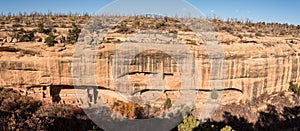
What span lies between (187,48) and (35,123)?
902 centimetres

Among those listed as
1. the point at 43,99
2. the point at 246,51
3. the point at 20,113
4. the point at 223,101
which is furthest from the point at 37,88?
the point at 246,51

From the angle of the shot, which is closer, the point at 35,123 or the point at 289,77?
the point at 35,123

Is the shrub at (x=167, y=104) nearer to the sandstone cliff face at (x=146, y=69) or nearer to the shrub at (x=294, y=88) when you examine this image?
the sandstone cliff face at (x=146, y=69)

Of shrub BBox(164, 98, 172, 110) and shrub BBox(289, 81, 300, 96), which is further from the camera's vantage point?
shrub BBox(289, 81, 300, 96)

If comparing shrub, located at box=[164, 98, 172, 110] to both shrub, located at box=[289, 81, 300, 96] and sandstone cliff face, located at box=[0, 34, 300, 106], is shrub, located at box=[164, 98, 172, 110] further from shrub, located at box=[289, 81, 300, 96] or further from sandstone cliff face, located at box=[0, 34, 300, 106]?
shrub, located at box=[289, 81, 300, 96]

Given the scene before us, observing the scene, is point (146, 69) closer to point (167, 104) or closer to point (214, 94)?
point (167, 104)

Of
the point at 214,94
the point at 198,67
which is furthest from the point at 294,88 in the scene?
the point at 198,67

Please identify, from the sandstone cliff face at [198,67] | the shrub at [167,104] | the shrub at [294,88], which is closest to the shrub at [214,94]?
the sandstone cliff face at [198,67]

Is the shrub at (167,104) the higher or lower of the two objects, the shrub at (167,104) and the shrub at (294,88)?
the lower

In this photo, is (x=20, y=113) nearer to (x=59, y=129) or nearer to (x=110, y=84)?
(x=59, y=129)

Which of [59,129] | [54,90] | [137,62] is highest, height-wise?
[137,62]

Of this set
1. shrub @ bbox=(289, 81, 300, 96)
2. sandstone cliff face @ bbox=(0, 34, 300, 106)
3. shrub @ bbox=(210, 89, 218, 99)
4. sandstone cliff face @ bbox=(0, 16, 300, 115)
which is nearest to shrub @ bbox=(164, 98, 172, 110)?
sandstone cliff face @ bbox=(0, 16, 300, 115)

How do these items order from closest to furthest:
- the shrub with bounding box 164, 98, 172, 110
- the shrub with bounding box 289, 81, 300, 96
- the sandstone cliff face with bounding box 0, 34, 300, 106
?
the sandstone cliff face with bounding box 0, 34, 300, 106 → the shrub with bounding box 164, 98, 172, 110 → the shrub with bounding box 289, 81, 300, 96

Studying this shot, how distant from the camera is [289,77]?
18766 millimetres
